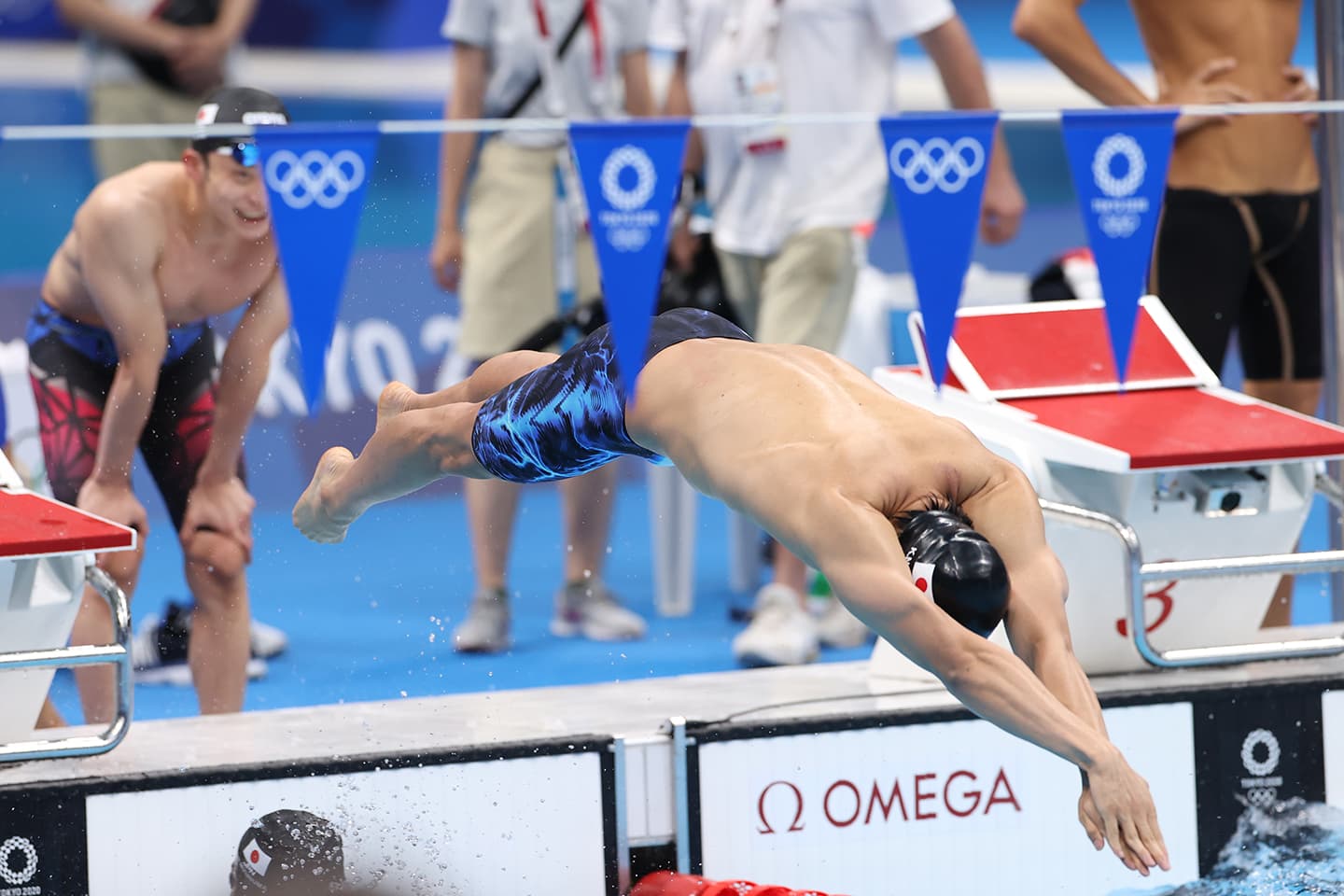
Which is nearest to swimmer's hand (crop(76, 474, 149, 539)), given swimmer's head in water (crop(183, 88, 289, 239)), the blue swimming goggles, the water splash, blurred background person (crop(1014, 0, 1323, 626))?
swimmer's head in water (crop(183, 88, 289, 239))

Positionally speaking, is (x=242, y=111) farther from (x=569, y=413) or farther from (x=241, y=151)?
(x=569, y=413)

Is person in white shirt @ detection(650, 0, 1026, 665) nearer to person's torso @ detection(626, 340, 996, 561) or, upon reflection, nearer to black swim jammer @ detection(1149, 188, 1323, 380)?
black swim jammer @ detection(1149, 188, 1323, 380)

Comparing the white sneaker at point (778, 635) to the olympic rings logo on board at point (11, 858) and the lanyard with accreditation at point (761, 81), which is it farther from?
the olympic rings logo on board at point (11, 858)

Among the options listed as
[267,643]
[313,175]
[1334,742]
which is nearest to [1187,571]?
[1334,742]

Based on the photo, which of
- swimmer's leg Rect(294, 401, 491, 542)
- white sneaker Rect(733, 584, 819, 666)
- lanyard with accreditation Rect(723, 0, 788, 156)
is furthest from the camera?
lanyard with accreditation Rect(723, 0, 788, 156)

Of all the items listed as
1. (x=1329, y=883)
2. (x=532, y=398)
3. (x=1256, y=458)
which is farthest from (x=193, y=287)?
(x=1329, y=883)

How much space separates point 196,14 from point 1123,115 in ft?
10.6

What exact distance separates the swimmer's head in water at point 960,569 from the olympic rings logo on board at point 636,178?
110cm

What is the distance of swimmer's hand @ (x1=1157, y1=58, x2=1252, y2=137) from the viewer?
4.67 meters

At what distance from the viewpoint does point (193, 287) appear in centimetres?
430

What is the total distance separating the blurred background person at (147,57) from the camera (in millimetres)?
5812

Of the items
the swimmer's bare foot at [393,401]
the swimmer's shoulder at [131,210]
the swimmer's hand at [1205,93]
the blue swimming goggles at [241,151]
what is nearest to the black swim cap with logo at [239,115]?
the blue swimming goggles at [241,151]

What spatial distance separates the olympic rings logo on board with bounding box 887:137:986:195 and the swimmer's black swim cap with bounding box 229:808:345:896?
1.76 m

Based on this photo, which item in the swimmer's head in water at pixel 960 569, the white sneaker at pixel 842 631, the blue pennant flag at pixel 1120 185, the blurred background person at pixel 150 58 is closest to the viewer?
the swimmer's head in water at pixel 960 569
